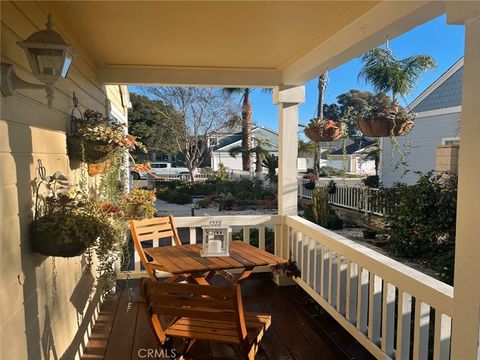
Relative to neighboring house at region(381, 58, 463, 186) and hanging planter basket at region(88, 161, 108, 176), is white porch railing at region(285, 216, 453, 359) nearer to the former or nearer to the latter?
hanging planter basket at region(88, 161, 108, 176)

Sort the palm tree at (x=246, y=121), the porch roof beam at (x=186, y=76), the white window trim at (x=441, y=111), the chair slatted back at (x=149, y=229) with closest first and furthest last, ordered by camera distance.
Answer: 1. the chair slatted back at (x=149, y=229)
2. the porch roof beam at (x=186, y=76)
3. the white window trim at (x=441, y=111)
4. the palm tree at (x=246, y=121)

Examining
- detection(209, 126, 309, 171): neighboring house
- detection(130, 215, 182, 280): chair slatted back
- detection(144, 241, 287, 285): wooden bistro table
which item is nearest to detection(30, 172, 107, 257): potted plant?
detection(144, 241, 287, 285): wooden bistro table

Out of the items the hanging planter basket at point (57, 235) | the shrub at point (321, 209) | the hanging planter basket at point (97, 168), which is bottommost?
the shrub at point (321, 209)

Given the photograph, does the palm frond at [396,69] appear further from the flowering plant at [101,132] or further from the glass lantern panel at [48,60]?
the glass lantern panel at [48,60]

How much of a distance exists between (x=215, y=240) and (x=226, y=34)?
1505mm

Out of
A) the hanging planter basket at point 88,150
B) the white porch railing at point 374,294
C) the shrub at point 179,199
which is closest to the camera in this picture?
the white porch railing at point 374,294

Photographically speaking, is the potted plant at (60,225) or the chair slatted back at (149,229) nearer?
the potted plant at (60,225)

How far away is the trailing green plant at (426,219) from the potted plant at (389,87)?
172cm

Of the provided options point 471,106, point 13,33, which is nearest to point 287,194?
point 471,106

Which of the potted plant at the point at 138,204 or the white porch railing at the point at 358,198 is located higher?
the potted plant at the point at 138,204

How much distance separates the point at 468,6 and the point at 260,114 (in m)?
19.1

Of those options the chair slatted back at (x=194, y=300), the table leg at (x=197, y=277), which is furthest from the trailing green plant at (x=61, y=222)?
the table leg at (x=197, y=277)

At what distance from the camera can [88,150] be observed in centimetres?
262

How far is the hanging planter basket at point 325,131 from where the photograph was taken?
3.55 metres
